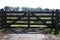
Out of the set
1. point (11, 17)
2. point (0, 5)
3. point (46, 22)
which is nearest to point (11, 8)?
point (0, 5)

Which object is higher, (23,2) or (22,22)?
(23,2)

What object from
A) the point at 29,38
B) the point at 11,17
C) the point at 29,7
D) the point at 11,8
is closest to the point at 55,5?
the point at 29,7

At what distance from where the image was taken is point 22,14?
1105 centimetres

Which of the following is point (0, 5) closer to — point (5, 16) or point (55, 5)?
point (5, 16)

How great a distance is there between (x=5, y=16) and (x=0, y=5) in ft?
9.59

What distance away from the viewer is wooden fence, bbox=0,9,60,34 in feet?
35.7

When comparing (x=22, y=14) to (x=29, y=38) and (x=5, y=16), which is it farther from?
(x=29, y=38)

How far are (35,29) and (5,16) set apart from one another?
6.19 ft

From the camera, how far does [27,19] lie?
1100cm

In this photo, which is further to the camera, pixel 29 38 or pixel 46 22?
pixel 46 22

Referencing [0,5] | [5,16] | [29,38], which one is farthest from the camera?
[0,5]

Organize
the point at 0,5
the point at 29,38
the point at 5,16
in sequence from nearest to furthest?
1. the point at 29,38
2. the point at 5,16
3. the point at 0,5

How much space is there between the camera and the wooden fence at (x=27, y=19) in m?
10.9

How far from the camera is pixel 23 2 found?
14320mm
